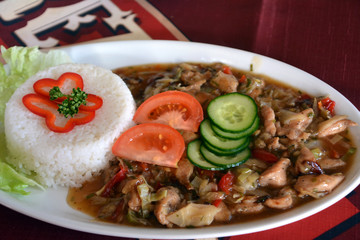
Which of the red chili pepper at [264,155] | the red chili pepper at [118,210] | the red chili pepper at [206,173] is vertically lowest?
the red chili pepper at [118,210]

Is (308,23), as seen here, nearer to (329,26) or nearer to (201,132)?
(329,26)

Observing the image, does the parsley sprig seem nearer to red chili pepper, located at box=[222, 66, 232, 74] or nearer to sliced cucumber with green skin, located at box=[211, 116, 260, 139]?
sliced cucumber with green skin, located at box=[211, 116, 260, 139]

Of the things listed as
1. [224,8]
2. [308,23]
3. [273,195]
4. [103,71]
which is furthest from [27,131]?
[308,23]

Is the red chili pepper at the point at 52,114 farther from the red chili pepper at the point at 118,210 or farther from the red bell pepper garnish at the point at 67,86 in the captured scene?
the red chili pepper at the point at 118,210

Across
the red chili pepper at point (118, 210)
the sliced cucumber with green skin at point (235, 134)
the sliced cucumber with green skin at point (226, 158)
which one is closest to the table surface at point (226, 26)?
the sliced cucumber with green skin at point (235, 134)

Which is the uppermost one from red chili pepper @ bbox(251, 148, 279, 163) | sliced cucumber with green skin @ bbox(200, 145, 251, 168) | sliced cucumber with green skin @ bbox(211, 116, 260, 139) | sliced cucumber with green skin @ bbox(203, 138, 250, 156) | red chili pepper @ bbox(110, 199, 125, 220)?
sliced cucumber with green skin @ bbox(211, 116, 260, 139)

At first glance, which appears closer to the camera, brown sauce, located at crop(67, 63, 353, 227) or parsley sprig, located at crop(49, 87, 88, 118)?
brown sauce, located at crop(67, 63, 353, 227)

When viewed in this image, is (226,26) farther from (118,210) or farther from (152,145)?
(118,210)

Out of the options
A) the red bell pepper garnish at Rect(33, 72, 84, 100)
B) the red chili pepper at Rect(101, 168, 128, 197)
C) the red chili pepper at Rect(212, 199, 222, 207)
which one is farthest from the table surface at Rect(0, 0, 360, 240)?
the red chili pepper at Rect(101, 168, 128, 197)
